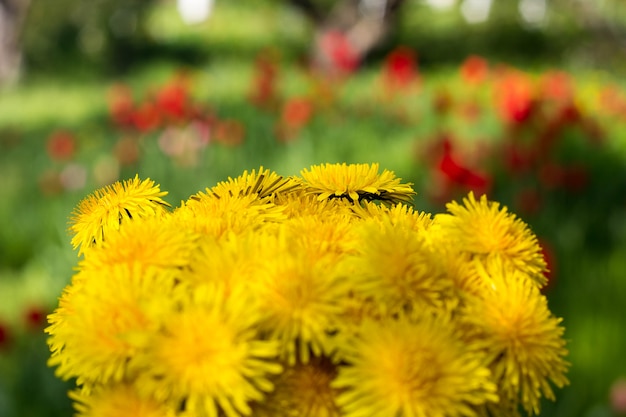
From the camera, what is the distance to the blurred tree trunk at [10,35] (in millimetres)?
9133

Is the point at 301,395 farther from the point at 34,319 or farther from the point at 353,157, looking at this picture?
the point at 353,157

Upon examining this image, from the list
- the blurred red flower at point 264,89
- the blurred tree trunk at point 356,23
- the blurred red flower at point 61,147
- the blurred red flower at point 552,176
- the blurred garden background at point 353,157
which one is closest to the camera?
the blurred garden background at point 353,157

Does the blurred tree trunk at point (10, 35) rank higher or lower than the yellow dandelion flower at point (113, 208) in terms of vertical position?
higher

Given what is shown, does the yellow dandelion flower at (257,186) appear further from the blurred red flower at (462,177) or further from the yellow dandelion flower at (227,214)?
the blurred red flower at (462,177)

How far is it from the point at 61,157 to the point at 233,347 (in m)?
3.06

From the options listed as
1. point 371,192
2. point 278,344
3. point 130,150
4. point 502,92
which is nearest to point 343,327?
point 278,344

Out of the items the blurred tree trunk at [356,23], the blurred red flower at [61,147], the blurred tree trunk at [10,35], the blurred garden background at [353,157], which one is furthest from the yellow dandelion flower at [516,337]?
the blurred tree trunk at [10,35]

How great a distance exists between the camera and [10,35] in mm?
9242

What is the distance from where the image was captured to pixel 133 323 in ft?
1.58

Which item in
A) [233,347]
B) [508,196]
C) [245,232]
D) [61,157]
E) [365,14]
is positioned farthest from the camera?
[365,14]

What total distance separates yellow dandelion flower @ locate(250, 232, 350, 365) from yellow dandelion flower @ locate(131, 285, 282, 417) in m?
0.01

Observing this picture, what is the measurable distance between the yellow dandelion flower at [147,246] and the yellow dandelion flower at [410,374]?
0.43 feet

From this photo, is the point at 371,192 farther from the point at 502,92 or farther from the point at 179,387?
the point at 502,92

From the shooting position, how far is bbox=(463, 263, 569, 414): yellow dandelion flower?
0.51 metres
